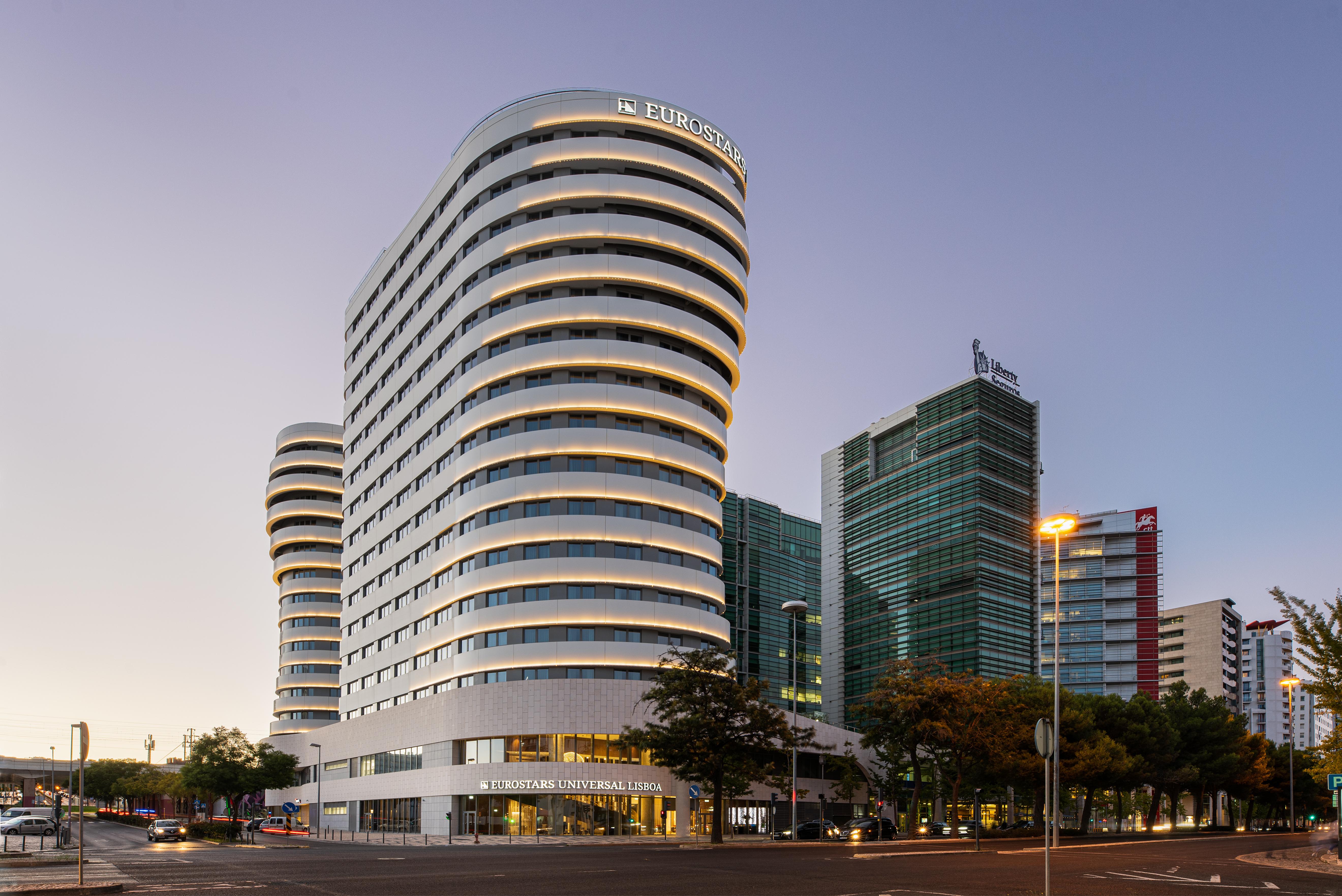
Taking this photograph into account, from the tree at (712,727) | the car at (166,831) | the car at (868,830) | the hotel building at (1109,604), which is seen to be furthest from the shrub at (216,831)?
the hotel building at (1109,604)

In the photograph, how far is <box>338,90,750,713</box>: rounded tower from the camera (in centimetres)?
7912

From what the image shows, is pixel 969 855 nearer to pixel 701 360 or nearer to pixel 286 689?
pixel 701 360

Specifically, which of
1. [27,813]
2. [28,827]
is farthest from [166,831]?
[27,813]

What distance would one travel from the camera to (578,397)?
81.2 meters

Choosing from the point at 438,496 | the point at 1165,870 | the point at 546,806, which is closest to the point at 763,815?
the point at 546,806

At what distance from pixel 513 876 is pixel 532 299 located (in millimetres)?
62326

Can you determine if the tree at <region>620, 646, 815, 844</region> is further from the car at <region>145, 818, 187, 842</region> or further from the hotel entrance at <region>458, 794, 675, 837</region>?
the car at <region>145, 818, 187, 842</region>

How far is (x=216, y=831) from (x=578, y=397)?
38248 millimetres

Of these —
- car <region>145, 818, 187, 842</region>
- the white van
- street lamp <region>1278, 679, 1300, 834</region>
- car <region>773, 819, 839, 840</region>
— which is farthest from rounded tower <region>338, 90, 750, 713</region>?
street lamp <region>1278, 679, 1300, 834</region>

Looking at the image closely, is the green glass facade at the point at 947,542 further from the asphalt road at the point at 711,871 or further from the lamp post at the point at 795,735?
the asphalt road at the point at 711,871

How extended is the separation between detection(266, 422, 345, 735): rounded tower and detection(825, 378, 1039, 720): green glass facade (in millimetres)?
77251

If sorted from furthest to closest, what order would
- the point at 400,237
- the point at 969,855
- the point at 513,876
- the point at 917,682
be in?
1. the point at 400,237
2. the point at 917,682
3. the point at 969,855
4. the point at 513,876

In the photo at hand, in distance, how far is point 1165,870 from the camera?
33.3 meters

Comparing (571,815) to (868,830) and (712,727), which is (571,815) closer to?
(868,830)
